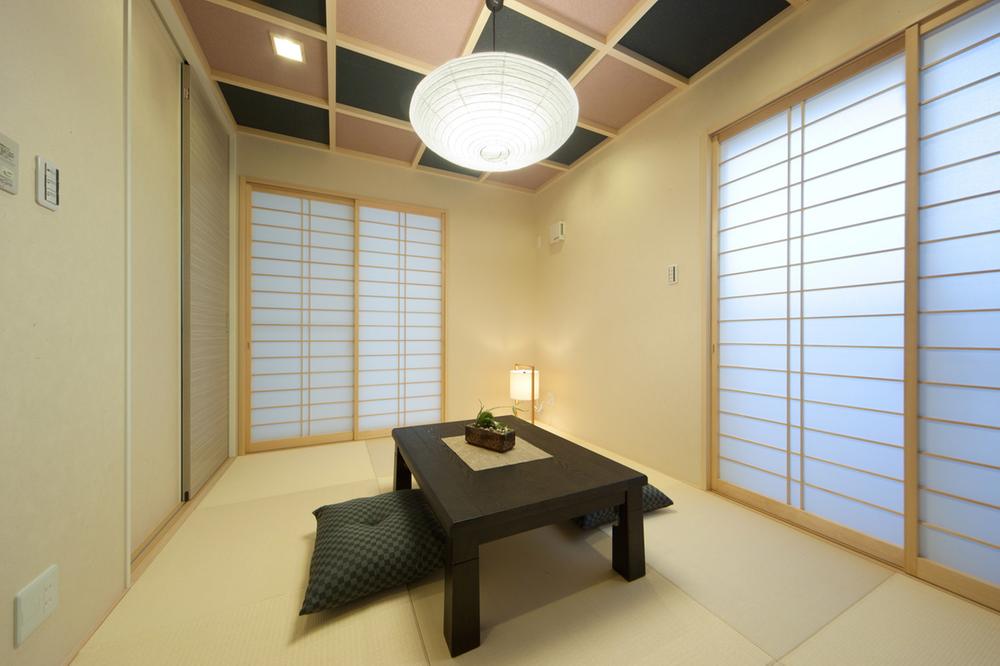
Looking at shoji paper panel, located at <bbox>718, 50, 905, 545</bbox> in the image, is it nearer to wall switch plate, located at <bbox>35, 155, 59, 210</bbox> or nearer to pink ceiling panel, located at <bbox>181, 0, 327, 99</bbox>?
pink ceiling panel, located at <bbox>181, 0, 327, 99</bbox>

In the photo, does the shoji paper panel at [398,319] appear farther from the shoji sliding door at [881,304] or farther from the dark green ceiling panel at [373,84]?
the shoji sliding door at [881,304]

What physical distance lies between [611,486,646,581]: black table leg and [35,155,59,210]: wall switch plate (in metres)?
2.20

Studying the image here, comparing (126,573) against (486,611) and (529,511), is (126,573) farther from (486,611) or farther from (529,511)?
(529,511)

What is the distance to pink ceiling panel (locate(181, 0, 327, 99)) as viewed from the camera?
188 centimetres

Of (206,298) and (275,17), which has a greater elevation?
(275,17)

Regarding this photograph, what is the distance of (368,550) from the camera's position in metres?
1.40

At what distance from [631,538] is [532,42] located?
2.68m

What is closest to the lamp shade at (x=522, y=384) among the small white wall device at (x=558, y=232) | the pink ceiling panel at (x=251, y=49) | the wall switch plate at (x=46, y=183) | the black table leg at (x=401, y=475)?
the small white wall device at (x=558, y=232)

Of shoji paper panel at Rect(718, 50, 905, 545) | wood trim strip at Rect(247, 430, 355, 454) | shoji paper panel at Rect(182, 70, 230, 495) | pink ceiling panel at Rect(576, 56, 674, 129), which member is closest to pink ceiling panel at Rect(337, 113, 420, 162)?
shoji paper panel at Rect(182, 70, 230, 495)

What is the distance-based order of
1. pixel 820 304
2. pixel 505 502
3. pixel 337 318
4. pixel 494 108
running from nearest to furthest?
pixel 505 502, pixel 494 108, pixel 820 304, pixel 337 318

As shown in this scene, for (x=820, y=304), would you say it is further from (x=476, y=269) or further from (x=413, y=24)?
(x=476, y=269)

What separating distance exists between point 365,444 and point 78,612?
223cm

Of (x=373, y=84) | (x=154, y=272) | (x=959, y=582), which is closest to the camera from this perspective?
(x=959, y=582)

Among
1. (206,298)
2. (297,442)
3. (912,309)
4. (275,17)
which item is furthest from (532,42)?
(297,442)
